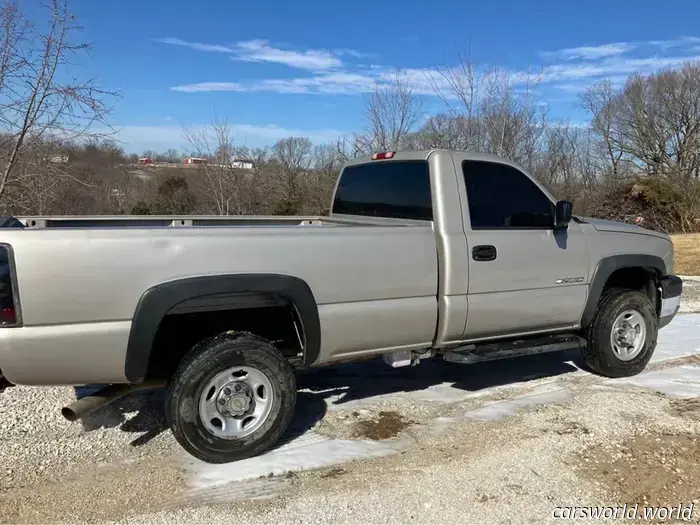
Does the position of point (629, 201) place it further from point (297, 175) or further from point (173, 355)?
point (173, 355)

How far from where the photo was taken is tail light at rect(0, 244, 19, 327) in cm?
301

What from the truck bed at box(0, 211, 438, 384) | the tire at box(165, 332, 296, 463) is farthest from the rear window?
the tire at box(165, 332, 296, 463)

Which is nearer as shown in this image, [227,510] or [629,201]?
[227,510]

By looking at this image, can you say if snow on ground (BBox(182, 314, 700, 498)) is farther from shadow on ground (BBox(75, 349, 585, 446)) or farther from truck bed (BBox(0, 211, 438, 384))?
truck bed (BBox(0, 211, 438, 384))

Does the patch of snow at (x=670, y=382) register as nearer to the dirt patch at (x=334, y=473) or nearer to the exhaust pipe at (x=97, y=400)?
the dirt patch at (x=334, y=473)

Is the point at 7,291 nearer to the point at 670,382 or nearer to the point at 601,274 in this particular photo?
the point at 601,274

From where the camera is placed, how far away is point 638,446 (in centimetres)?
392

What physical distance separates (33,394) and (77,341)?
6.24 ft

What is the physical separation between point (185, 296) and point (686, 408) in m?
3.93

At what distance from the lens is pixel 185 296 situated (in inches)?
134

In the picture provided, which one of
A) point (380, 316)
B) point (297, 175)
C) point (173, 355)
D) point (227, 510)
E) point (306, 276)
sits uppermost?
point (297, 175)

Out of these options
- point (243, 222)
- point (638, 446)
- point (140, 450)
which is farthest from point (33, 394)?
point (638, 446)

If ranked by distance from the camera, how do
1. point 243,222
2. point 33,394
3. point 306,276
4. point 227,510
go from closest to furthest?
1. point 227,510
2. point 306,276
3. point 33,394
4. point 243,222

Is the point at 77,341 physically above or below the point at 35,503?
above
